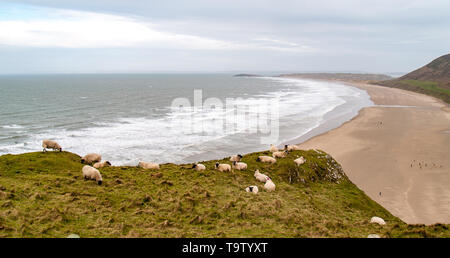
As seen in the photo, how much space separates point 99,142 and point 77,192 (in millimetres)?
33896

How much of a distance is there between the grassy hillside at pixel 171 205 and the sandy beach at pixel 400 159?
430 inches

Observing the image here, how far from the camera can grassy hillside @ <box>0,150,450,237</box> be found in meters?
12.1

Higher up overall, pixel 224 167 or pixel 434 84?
pixel 434 84

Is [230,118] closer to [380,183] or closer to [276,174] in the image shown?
[380,183]

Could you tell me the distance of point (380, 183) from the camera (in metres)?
33.9

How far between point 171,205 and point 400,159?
129ft

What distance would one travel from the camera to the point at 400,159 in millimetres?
42844

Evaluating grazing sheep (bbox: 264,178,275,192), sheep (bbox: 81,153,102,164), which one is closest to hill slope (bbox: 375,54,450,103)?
grazing sheep (bbox: 264,178,275,192)

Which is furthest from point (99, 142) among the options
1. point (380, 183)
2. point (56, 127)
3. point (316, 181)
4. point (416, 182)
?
point (416, 182)

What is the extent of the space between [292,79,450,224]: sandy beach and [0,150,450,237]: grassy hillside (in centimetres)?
1093

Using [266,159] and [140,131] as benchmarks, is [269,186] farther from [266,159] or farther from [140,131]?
[140,131]

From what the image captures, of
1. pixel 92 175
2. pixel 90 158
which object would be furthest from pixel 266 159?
pixel 90 158

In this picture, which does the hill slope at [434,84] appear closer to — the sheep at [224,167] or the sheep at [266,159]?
the sheep at [266,159]

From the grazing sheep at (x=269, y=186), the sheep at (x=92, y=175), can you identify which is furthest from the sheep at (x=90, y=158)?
the grazing sheep at (x=269, y=186)
